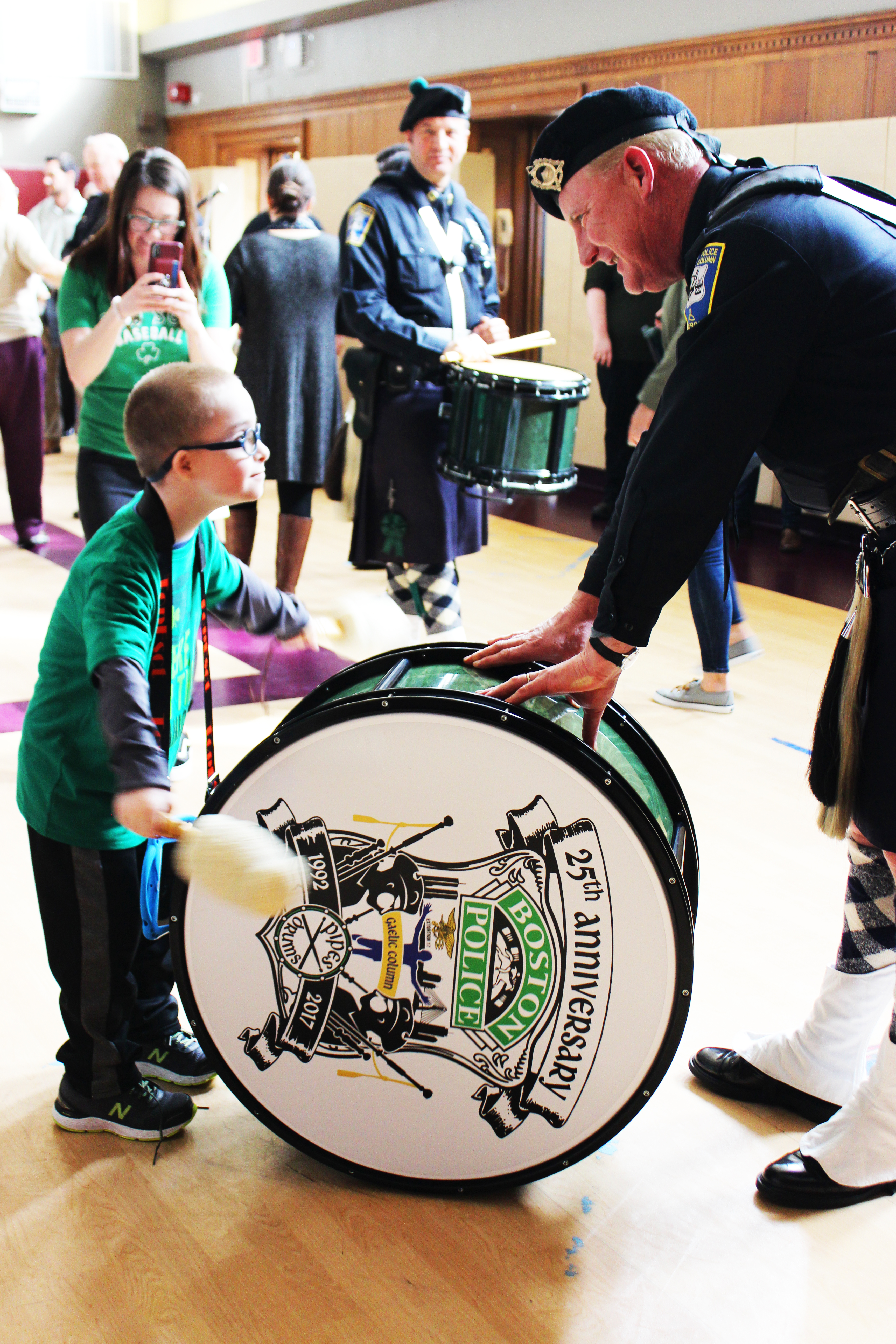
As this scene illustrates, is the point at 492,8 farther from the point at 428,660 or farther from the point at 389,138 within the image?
the point at 428,660

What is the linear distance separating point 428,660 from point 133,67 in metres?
11.7

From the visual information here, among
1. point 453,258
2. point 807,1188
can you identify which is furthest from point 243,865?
point 453,258

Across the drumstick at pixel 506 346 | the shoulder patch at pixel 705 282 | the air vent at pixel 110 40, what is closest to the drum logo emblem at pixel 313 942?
the shoulder patch at pixel 705 282

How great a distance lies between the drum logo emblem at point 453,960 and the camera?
4.71 ft

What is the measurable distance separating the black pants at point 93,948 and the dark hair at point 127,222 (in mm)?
1598

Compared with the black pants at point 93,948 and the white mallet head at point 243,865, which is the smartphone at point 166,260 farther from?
the white mallet head at point 243,865

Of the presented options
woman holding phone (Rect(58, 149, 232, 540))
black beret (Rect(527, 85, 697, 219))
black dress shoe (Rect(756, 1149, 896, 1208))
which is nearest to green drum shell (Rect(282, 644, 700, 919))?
black dress shoe (Rect(756, 1149, 896, 1208))

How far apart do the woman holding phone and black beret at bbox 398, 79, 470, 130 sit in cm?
67

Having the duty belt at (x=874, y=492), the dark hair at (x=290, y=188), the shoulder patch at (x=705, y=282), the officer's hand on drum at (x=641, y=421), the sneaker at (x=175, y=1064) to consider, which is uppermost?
the dark hair at (x=290, y=188)

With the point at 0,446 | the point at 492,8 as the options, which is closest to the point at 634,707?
the point at 492,8

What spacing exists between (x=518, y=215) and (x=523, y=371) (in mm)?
5481

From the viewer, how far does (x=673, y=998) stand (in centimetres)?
142

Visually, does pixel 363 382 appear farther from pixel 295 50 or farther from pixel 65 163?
pixel 295 50

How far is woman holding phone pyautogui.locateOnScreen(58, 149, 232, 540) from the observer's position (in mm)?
2695
